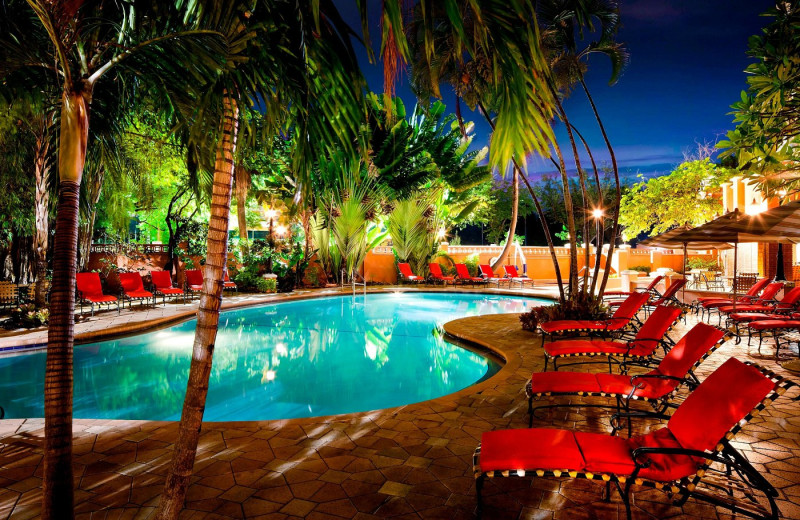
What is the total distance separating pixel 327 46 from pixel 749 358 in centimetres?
731

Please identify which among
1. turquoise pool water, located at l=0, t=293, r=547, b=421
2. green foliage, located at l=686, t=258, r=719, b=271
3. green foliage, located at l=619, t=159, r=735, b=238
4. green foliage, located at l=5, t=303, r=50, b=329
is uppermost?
green foliage, located at l=619, t=159, r=735, b=238

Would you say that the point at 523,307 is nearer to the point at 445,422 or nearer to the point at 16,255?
the point at 445,422

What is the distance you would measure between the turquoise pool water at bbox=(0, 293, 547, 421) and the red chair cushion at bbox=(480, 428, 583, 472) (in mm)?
3252

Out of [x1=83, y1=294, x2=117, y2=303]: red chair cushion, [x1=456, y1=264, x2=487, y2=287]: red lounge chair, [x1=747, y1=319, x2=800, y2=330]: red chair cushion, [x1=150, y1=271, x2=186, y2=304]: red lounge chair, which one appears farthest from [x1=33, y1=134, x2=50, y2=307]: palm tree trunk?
[x1=456, y1=264, x2=487, y2=287]: red lounge chair

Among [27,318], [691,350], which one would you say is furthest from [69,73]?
[27,318]

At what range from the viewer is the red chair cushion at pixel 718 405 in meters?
2.21

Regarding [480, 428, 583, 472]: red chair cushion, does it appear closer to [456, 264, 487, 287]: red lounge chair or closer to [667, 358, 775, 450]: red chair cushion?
[667, 358, 775, 450]: red chair cushion

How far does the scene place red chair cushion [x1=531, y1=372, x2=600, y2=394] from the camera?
3.48m

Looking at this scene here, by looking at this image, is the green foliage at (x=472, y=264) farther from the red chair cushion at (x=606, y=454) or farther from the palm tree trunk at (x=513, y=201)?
the red chair cushion at (x=606, y=454)

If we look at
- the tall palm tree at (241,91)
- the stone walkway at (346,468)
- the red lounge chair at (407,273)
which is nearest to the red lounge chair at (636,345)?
the stone walkway at (346,468)

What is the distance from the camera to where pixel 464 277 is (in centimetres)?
Result: 1934

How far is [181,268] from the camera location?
1648 centimetres

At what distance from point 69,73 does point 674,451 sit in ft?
12.6

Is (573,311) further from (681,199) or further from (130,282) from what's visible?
(681,199)
